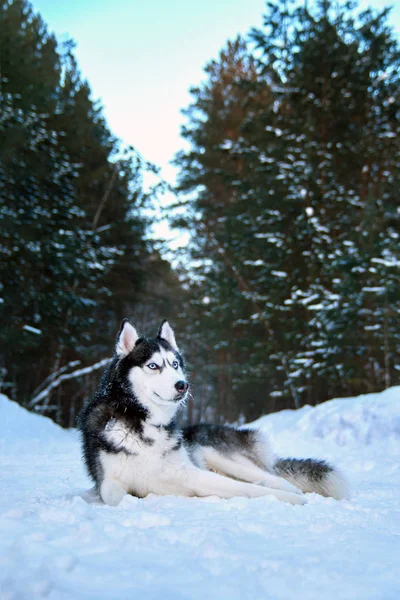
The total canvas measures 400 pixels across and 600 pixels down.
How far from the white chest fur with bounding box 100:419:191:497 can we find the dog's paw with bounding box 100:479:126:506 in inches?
2.7

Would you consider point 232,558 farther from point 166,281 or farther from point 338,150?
point 166,281

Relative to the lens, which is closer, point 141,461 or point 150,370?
point 141,461

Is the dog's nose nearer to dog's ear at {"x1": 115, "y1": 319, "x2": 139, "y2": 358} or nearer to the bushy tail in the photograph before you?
dog's ear at {"x1": 115, "y1": 319, "x2": 139, "y2": 358}

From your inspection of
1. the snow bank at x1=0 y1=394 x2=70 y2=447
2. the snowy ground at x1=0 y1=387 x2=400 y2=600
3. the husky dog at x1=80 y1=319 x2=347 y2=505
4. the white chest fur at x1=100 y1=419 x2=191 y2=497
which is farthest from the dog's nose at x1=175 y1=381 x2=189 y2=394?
the snow bank at x1=0 y1=394 x2=70 y2=447

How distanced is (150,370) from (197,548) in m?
1.65

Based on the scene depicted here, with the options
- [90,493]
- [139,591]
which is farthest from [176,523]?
[90,493]

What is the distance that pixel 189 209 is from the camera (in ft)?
63.1

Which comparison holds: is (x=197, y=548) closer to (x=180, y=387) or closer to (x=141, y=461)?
(x=141, y=461)

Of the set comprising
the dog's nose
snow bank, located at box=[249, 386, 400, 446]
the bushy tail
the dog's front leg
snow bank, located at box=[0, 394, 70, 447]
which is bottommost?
snow bank, located at box=[0, 394, 70, 447]

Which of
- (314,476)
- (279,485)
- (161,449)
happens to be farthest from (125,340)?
(314,476)

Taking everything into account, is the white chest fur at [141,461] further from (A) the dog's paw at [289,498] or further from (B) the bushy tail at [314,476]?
(B) the bushy tail at [314,476]

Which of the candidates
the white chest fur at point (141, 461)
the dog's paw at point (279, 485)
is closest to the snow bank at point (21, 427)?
the white chest fur at point (141, 461)

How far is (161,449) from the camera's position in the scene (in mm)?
3234

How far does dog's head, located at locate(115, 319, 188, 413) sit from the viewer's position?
10.9ft
